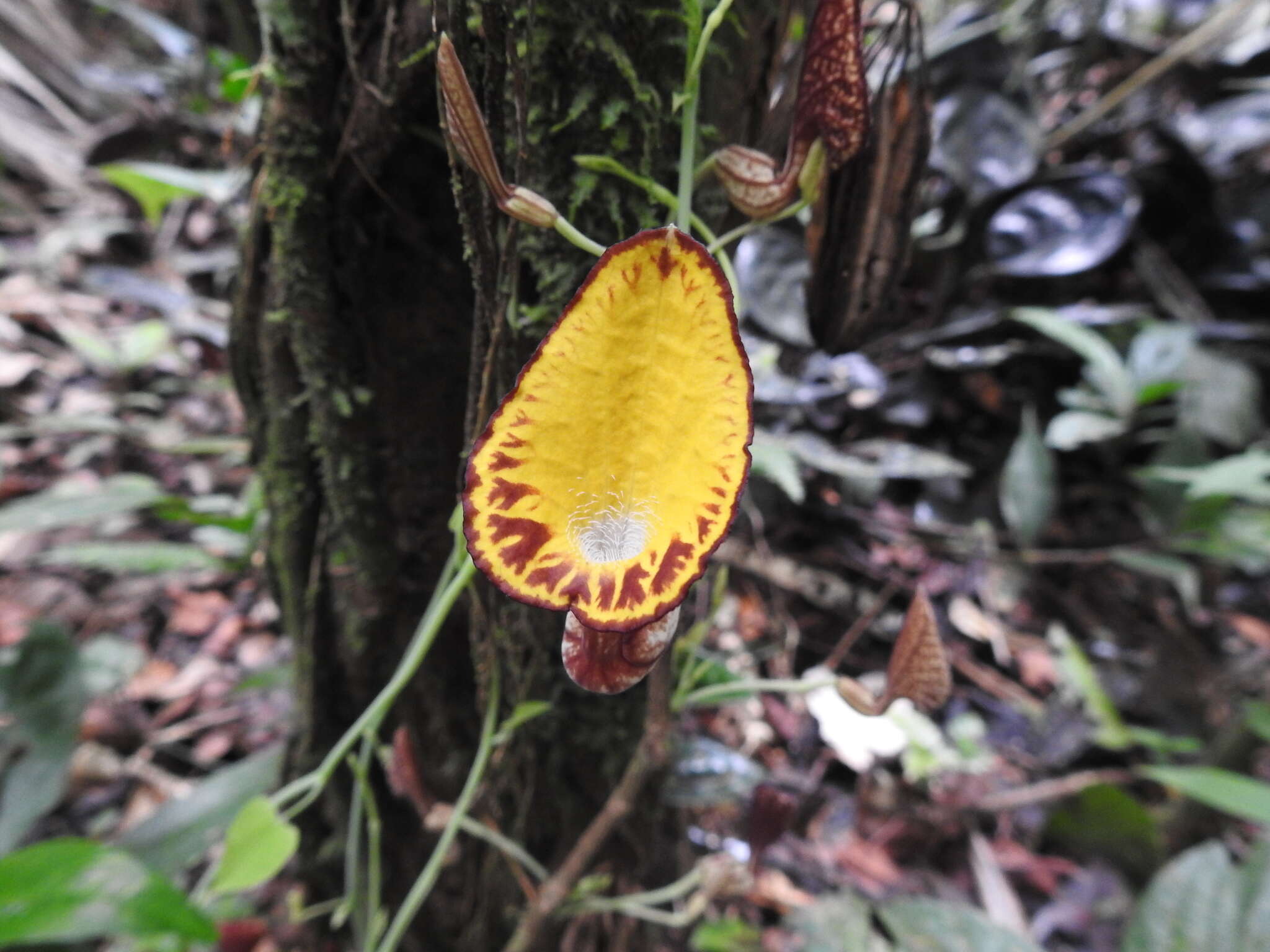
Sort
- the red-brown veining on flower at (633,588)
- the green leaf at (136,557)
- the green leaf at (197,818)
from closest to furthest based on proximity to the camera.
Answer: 1. the red-brown veining on flower at (633,588)
2. the green leaf at (197,818)
3. the green leaf at (136,557)

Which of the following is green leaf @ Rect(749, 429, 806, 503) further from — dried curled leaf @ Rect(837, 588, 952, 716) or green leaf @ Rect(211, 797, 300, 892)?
green leaf @ Rect(211, 797, 300, 892)

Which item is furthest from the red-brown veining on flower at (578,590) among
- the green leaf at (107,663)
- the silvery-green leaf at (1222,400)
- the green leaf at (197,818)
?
the silvery-green leaf at (1222,400)

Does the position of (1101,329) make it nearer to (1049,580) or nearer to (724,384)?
(1049,580)

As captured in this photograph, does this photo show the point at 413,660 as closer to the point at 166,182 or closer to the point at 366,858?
the point at 366,858

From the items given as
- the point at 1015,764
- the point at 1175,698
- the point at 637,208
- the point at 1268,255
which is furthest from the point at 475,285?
the point at 1268,255

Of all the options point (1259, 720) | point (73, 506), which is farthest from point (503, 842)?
point (1259, 720)

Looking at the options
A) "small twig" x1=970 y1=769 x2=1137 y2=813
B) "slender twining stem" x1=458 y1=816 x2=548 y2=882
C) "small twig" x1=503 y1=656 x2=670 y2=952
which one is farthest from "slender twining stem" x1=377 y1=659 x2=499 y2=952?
"small twig" x1=970 y1=769 x2=1137 y2=813

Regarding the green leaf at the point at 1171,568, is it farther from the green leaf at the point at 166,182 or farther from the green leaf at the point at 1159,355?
the green leaf at the point at 166,182
